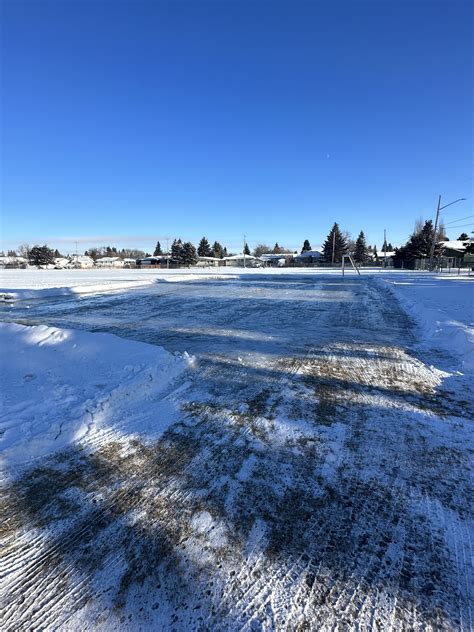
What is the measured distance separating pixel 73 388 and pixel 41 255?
98515mm

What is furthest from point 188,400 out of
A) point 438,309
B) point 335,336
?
point 438,309

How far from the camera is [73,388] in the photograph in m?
4.39

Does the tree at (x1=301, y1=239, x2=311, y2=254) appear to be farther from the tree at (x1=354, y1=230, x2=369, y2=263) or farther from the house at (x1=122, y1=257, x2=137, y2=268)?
the house at (x1=122, y1=257, x2=137, y2=268)

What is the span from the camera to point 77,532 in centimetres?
224

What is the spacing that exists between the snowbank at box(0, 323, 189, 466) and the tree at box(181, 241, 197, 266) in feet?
241

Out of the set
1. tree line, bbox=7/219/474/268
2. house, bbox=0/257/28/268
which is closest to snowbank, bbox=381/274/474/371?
tree line, bbox=7/219/474/268

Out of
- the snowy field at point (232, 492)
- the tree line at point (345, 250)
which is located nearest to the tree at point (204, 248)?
the tree line at point (345, 250)

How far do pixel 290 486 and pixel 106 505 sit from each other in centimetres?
139

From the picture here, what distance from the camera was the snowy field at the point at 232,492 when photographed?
1.80 meters

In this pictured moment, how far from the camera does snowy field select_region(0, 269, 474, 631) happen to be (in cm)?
180

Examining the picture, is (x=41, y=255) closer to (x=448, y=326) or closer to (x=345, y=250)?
(x=345, y=250)

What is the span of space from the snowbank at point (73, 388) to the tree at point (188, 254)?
241 feet

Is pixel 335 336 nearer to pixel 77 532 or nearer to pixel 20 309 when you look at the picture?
pixel 77 532

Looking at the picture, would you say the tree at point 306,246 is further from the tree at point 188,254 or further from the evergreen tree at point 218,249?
the tree at point 188,254
